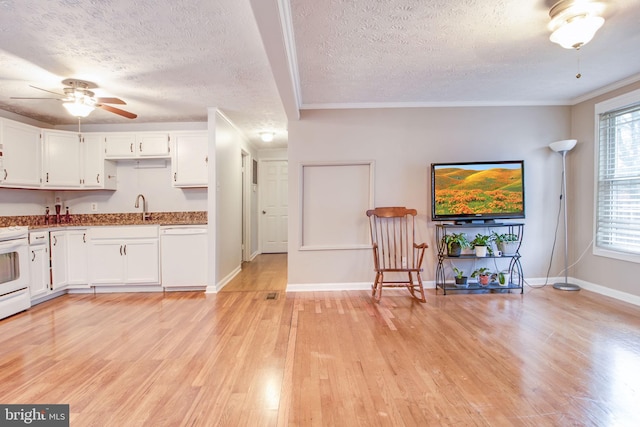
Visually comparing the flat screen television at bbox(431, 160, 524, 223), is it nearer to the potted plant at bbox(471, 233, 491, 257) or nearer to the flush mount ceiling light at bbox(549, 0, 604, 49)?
the potted plant at bbox(471, 233, 491, 257)

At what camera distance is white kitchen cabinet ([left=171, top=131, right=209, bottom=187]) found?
3.99 metres

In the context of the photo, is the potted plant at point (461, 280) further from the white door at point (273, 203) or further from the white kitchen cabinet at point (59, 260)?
the white kitchen cabinet at point (59, 260)

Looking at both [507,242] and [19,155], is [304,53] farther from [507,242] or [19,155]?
[19,155]

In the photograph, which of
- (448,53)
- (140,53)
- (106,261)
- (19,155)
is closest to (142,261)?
(106,261)

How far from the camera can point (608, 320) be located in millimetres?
2750

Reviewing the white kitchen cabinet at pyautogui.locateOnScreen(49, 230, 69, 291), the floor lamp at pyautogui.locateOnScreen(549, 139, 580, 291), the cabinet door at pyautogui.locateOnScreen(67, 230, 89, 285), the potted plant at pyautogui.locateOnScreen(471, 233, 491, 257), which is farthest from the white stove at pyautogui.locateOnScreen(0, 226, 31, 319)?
the floor lamp at pyautogui.locateOnScreen(549, 139, 580, 291)

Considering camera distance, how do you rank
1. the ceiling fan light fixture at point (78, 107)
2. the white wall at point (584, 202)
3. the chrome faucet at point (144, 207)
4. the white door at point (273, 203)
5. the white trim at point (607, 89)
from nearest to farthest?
the ceiling fan light fixture at point (78, 107)
the white trim at point (607, 89)
the white wall at point (584, 202)
the chrome faucet at point (144, 207)
the white door at point (273, 203)

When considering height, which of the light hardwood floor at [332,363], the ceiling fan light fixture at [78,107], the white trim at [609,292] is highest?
the ceiling fan light fixture at [78,107]

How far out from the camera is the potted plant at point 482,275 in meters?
3.68

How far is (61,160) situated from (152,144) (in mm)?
1146

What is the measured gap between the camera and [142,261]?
12.6 feet

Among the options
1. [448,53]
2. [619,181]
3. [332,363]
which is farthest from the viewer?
[619,181]

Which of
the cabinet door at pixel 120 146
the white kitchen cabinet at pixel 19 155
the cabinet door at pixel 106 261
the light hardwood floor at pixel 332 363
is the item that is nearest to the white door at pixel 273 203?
the cabinet door at pixel 120 146

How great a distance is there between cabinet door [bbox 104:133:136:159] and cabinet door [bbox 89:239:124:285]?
1198mm
